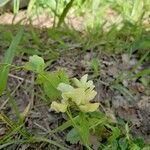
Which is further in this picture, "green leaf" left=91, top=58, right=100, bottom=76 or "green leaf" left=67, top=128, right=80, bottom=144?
"green leaf" left=91, top=58, right=100, bottom=76

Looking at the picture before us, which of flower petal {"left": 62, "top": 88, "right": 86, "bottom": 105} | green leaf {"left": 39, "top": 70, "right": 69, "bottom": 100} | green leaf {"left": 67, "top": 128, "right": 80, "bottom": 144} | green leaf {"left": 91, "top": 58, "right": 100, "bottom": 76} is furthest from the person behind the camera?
green leaf {"left": 91, "top": 58, "right": 100, "bottom": 76}

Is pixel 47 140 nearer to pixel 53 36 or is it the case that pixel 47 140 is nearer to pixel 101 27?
pixel 53 36

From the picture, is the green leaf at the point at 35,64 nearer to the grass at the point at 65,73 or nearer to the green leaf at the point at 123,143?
the grass at the point at 65,73

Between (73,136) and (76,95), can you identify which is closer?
(76,95)

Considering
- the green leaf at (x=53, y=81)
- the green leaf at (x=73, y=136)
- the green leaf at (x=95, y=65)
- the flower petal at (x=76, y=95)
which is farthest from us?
the green leaf at (x=95, y=65)

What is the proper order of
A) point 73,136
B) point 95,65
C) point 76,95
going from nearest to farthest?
point 76,95 < point 73,136 < point 95,65

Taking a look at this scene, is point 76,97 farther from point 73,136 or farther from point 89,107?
point 73,136

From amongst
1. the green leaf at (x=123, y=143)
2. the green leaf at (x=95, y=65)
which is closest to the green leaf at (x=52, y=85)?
the green leaf at (x=123, y=143)

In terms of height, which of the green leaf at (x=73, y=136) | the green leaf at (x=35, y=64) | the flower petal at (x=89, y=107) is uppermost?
the green leaf at (x=35, y=64)

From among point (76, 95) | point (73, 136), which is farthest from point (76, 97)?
point (73, 136)

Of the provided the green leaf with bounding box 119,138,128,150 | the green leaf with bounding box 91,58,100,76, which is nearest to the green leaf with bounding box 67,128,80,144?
the green leaf with bounding box 119,138,128,150

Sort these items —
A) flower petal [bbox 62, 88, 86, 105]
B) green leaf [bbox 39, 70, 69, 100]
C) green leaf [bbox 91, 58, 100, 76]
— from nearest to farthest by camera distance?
flower petal [bbox 62, 88, 86, 105], green leaf [bbox 39, 70, 69, 100], green leaf [bbox 91, 58, 100, 76]

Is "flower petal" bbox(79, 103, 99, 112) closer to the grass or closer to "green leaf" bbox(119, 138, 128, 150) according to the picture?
the grass
